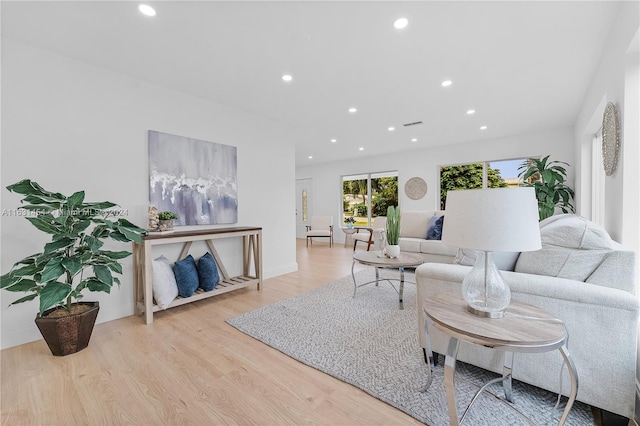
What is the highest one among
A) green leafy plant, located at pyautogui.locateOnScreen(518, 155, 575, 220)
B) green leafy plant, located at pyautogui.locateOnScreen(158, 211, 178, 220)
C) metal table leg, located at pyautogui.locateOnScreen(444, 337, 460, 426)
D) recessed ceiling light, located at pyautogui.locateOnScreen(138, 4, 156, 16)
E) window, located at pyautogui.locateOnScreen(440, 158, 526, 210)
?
recessed ceiling light, located at pyautogui.locateOnScreen(138, 4, 156, 16)

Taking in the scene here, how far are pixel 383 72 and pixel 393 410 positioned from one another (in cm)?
277

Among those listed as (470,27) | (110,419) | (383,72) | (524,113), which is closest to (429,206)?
(524,113)

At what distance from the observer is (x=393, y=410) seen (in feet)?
4.70

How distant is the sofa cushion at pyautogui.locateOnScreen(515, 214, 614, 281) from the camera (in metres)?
1.43

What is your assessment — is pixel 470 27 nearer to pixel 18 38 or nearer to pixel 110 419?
pixel 110 419

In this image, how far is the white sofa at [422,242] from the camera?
4.14 metres

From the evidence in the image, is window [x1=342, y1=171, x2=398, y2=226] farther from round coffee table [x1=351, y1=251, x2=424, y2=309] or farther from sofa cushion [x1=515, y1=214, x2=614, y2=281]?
sofa cushion [x1=515, y1=214, x2=614, y2=281]

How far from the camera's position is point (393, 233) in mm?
3076

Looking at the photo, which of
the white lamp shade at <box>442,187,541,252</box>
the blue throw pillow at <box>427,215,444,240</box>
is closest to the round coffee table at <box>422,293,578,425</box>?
the white lamp shade at <box>442,187,541,252</box>

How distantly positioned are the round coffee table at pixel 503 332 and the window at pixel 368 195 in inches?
233

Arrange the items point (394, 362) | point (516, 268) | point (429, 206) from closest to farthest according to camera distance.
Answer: point (516, 268) → point (394, 362) → point (429, 206)

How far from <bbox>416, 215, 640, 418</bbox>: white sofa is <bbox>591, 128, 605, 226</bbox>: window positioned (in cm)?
303

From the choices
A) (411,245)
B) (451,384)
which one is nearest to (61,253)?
(451,384)

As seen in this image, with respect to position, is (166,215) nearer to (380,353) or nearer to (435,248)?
(380,353)
